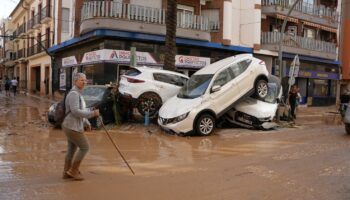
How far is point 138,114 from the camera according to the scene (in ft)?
54.4

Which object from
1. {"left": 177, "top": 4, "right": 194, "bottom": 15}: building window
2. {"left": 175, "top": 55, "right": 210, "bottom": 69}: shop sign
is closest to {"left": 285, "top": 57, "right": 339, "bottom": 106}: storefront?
{"left": 175, "top": 55, "right": 210, "bottom": 69}: shop sign

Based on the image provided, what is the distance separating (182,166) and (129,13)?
1551 centimetres

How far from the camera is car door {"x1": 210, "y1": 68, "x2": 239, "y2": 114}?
13.4 metres

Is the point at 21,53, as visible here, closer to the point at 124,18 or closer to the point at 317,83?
the point at 124,18

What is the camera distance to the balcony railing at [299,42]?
29797 millimetres

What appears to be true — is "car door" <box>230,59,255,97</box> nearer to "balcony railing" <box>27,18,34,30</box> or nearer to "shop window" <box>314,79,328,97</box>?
"shop window" <box>314,79,328,97</box>

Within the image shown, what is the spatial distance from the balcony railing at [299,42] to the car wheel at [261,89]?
15633 millimetres

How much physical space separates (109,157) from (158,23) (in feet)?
50.3

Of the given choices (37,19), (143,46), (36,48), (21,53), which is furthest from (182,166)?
(21,53)

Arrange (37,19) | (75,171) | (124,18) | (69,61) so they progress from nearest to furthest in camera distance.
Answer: (75,171) < (124,18) < (69,61) < (37,19)

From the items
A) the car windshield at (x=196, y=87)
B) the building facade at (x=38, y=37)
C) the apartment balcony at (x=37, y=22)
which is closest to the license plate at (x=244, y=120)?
the car windshield at (x=196, y=87)

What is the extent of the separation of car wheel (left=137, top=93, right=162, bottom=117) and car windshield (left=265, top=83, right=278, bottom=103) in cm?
373

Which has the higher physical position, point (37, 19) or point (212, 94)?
point (37, 19)

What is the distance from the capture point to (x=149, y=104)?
49.3 feet
